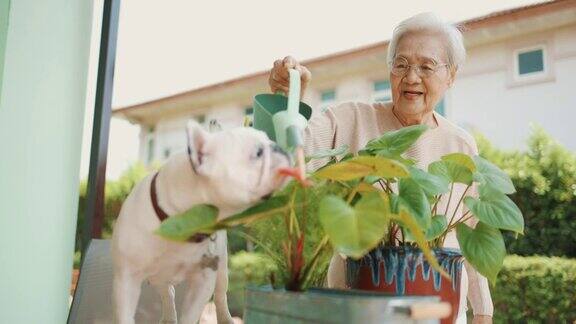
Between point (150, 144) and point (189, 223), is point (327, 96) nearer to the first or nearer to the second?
point (150, 144)

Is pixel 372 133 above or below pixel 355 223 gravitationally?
above

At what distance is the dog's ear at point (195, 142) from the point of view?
1.83ft

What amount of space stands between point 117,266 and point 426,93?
34.0 inches

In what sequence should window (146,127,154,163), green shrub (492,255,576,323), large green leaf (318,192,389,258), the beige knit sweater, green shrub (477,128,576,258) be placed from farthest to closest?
1. window (146,127,154,163)
2. green shrub (477,128,576,258)
3. green shrub (492,255,576,323)
4. the beige knit sweater
5. large green leaf (318,192,389,258)

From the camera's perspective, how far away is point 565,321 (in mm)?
3859

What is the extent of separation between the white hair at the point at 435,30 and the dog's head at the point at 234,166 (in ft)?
2.44

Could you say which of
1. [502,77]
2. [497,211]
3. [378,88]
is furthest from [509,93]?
[497,211]

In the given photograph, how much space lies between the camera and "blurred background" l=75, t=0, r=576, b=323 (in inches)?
168

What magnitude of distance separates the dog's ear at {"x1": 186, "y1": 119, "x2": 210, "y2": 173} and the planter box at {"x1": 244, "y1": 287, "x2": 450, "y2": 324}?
0.17m

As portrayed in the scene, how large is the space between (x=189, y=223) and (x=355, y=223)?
0.17 metres

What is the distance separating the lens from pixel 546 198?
434 cm

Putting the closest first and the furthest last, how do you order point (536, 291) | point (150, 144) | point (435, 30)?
1. point (435, 30)
2. point (536, 291)
3. point (150, 144)

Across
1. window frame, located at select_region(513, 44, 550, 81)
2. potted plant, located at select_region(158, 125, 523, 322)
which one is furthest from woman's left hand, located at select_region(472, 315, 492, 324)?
window frame, located at select_region(513, 44, 550, 81)

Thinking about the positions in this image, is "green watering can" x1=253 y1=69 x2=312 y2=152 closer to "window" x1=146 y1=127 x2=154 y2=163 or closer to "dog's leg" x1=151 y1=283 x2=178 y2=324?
"dog's leg" x1=151 y1=283 x2=178 y2=324
